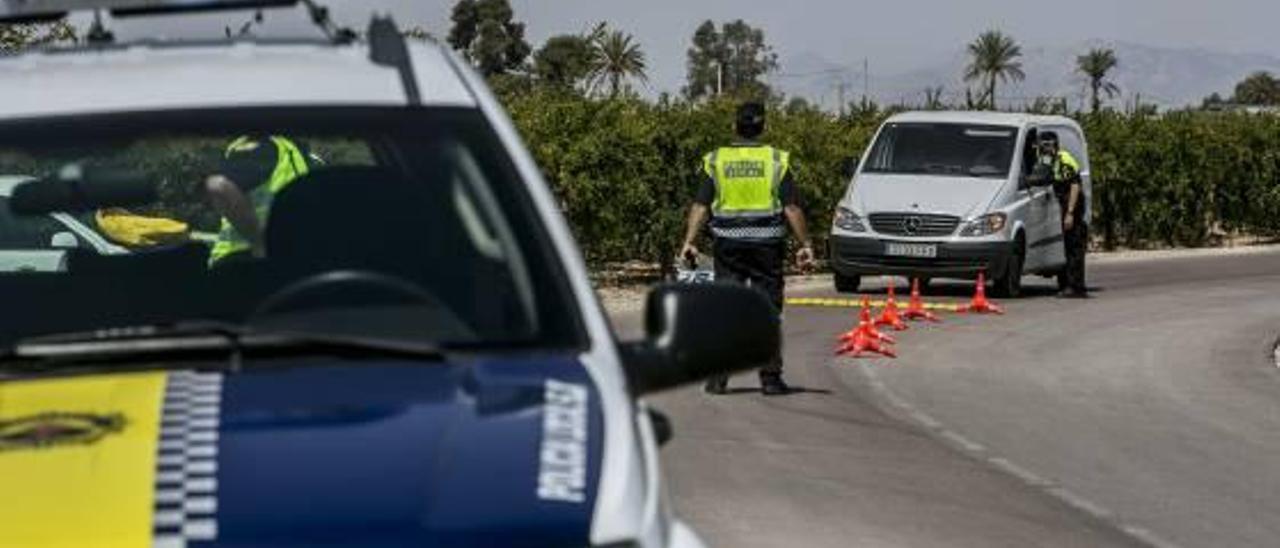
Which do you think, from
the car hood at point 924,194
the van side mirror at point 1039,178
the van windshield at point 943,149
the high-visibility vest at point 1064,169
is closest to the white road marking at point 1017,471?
the car hood at point 924,194

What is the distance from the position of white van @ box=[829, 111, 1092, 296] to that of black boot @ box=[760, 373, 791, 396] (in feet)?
30.5

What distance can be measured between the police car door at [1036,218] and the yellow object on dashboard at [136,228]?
54.2 feet

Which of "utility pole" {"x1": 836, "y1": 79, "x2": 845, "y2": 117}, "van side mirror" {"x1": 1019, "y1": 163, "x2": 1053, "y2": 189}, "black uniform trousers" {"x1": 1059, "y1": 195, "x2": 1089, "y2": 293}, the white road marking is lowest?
the white road marking

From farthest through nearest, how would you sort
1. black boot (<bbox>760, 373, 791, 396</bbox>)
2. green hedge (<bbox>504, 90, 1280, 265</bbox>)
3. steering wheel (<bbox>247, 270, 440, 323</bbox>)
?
green hedge (<bbox>504, 90, 1280, 265</bbox>) < black boot (<bbox>760, 373, 791, 396</bbox>) < steering wheel (<bbox>247, 270, 440, 323</bbox>)

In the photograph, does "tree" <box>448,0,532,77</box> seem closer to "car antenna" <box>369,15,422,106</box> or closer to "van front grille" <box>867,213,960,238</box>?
"van front grille" <box>867,213,960,238</box>

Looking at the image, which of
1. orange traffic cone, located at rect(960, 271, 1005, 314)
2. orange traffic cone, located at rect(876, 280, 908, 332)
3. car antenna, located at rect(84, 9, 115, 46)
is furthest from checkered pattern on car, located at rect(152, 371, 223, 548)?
orange traffic cone, located at rect(960, 271, 1005, 314)

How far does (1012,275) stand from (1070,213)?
35.2 inches

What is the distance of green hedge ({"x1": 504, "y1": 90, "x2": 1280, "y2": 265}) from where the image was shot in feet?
82.2

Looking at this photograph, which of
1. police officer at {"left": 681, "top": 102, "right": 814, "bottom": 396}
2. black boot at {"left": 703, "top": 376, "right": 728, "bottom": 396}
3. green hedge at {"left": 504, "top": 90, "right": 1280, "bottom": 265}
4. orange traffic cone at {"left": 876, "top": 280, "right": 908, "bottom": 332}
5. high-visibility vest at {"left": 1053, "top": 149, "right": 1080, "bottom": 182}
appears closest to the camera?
police officer at {"left": 681, "top": 102, "right": 814, "bottom": 396}

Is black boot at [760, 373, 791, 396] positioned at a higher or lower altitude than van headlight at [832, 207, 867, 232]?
lower

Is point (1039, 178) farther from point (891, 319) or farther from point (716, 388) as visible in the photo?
point (716, 388)

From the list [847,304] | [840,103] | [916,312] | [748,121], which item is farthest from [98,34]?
[840,103]

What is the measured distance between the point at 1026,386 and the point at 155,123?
11.1 meters

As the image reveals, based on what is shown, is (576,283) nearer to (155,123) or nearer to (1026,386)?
(155,123)
